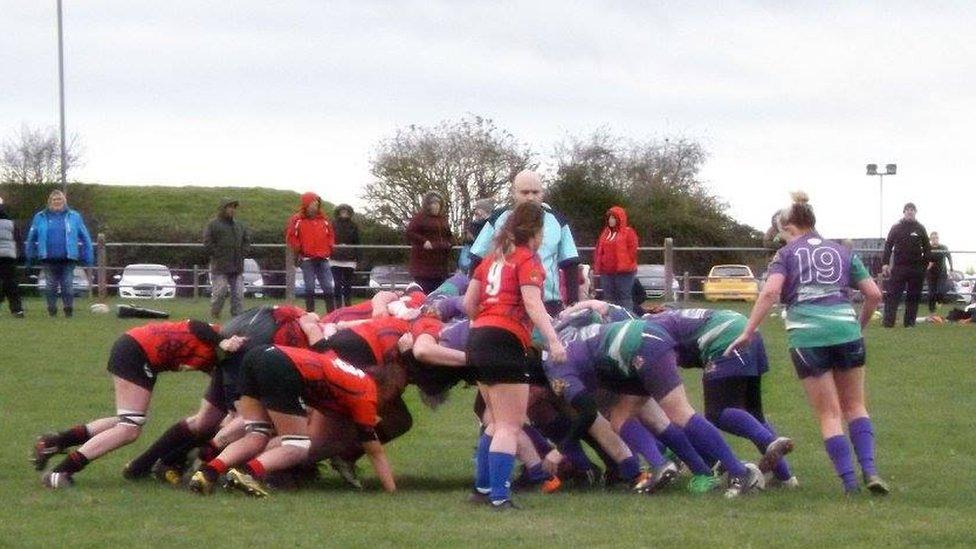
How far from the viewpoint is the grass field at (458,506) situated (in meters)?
7.10

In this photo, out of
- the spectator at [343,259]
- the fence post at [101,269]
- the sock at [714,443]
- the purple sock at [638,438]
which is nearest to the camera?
the sock at [714,443]

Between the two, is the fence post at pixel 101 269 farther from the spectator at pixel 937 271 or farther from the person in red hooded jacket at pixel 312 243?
the spectator at pixel 937 271

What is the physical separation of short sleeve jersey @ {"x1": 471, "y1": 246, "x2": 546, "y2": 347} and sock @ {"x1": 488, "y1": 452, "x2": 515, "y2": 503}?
578mm

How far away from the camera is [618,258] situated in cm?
2269

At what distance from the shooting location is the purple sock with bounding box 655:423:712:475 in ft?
28.9

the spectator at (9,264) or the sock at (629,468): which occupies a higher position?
the spectator at (9,264)

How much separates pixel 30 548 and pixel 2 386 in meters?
7.31

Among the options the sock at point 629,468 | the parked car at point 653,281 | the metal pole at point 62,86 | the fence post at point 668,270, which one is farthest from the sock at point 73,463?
the metal pole at point 62,86

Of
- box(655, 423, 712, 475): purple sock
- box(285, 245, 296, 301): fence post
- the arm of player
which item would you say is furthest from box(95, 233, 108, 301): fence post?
the arm of player

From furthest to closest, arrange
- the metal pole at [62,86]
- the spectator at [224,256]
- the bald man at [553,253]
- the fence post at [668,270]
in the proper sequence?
the metal pole at [62,86] → the fence post at [668,270] → the spectator at [224,256] → the bald man at [553,253]

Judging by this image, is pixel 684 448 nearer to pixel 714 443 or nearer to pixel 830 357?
pixel 714 443

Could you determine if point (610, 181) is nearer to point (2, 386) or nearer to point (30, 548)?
point (2, 386)

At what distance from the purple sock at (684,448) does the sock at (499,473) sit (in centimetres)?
118

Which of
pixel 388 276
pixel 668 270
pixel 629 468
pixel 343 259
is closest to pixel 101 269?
pixel 388 276
